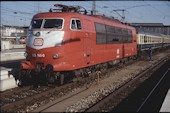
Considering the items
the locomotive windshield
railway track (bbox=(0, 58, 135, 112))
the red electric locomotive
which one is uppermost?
the locomotive windshield

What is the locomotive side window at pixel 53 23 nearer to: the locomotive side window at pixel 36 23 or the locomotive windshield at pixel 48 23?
the locomotive windshield at pixel 48 23

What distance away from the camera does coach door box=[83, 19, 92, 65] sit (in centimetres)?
1489

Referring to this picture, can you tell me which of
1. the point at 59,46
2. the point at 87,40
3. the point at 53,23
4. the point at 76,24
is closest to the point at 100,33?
the point at 87,40

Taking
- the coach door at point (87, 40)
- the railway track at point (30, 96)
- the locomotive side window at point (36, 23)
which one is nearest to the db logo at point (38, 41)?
the locomotive side window at point (36, 23)

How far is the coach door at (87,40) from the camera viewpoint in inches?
586

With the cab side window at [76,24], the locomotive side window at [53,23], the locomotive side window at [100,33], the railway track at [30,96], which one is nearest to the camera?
the railway track at [30,96]

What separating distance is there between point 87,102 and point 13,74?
4683 millimetres

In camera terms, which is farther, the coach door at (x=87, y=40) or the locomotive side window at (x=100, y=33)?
the locomotive side window at (x=100, y=33)

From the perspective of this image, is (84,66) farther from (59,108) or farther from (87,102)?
(59,108)

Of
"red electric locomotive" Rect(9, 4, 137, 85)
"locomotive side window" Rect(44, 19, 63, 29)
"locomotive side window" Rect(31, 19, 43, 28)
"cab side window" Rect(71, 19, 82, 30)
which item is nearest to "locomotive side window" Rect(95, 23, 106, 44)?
"red electric locomotive" Rect(9, 4, 137, 85)

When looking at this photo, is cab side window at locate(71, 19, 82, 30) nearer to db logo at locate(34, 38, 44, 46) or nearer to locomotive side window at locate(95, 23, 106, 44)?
db logo at locate(34, 38, 44, 46)

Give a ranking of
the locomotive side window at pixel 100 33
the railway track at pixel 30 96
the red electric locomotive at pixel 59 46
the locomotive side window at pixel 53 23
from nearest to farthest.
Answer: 1. the railway track at pixel 30 96
2. the red electric locomotive at pixel 59 46
3. the locomotive side window at pixel 53 23
4. the locomotive side window at pixel 100 33

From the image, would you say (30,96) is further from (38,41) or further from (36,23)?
(36,23)

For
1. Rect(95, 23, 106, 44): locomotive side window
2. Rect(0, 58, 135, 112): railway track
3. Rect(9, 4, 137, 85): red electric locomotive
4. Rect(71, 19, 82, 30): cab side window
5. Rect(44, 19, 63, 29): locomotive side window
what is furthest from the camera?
Rect(95, 23, 106, 44): locomotive side window
